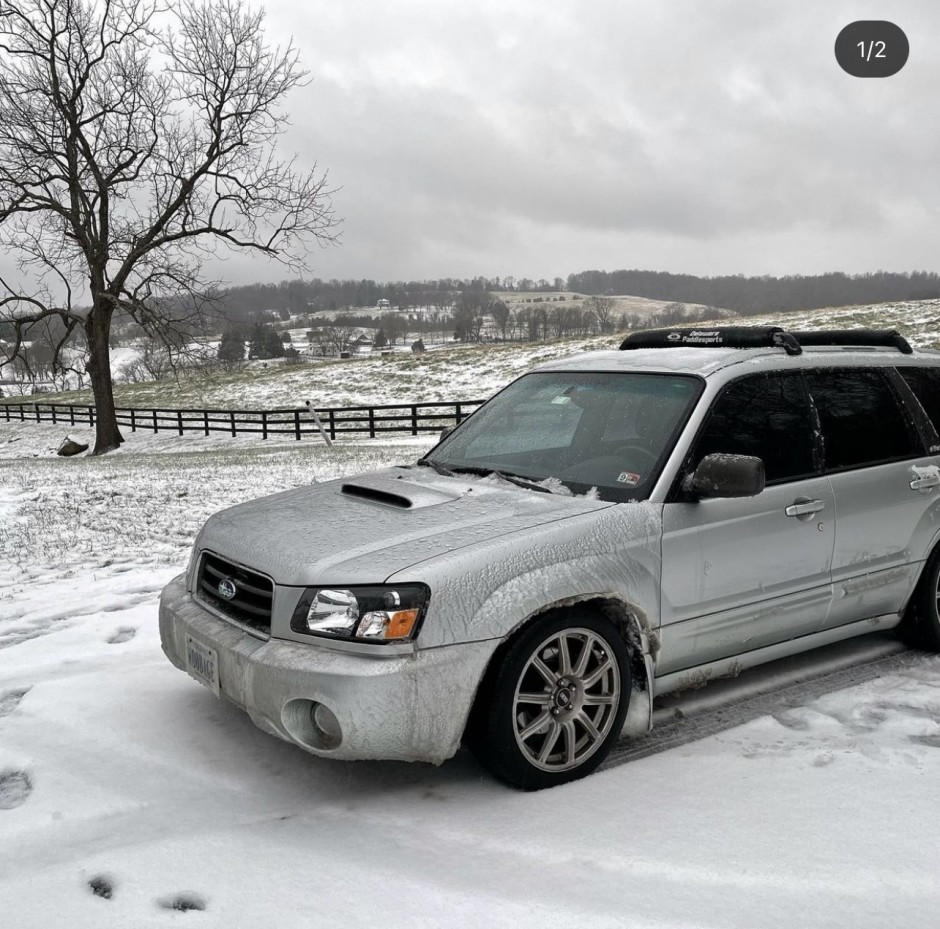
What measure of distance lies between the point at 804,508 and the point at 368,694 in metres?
2.20

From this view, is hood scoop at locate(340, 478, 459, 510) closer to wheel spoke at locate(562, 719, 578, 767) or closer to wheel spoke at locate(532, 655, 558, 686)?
wheel spoke at locate(532, 655, 558, 686)

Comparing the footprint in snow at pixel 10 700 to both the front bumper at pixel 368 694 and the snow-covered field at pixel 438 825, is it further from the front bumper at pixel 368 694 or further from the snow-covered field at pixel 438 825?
the front bumper at pixel 368 694

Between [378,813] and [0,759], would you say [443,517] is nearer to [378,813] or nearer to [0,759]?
[378,813]

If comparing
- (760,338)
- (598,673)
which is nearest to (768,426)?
(760,338)

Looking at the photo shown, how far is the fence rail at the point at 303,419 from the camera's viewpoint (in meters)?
26.1

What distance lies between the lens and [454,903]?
2.60m

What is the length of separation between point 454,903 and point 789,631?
215cm

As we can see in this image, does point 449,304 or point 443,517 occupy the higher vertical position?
point 449,304

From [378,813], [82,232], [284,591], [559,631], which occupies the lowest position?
[378,813]

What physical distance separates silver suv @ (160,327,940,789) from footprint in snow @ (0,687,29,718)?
0.86 metres

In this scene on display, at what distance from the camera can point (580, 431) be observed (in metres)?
4.16

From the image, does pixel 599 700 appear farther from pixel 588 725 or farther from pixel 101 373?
pixel 101 373

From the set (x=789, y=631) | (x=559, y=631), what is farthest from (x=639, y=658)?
(x=789, y=631)

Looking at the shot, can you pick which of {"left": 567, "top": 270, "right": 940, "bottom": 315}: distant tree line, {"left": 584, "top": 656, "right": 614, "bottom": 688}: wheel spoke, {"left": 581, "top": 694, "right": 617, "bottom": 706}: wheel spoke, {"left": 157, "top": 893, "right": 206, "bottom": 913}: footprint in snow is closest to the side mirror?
{"left": 584, "top": 656, "right": 614, "bottom": 688}: wheel spoke
